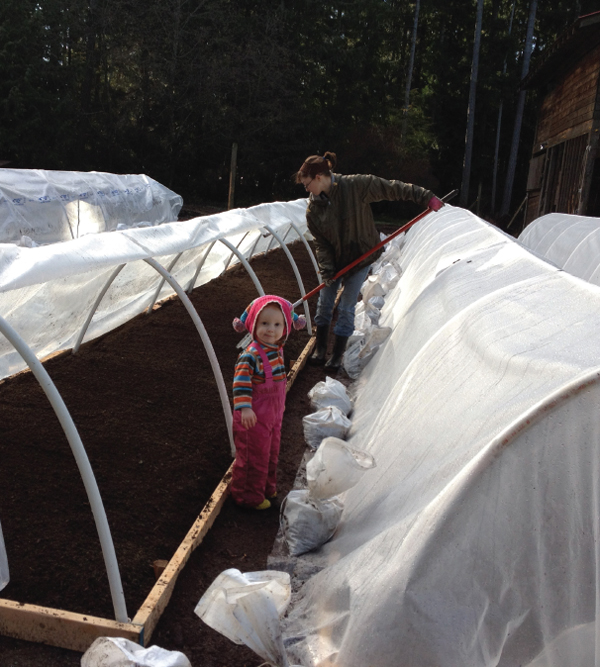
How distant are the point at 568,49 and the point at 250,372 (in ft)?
39.7

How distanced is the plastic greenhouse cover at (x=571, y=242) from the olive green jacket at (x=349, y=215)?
4.97 feet

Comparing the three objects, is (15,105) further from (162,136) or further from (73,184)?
(73,184)

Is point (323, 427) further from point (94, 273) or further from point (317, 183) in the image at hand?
point (94, 273)

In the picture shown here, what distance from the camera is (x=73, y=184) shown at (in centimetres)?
1230

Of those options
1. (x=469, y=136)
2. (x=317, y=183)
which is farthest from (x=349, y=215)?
(x=469, y=136)

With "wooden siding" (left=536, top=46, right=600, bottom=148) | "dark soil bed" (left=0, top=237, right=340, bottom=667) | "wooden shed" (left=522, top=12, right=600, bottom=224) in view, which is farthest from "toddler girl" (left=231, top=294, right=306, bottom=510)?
"wooden siding" (left=536, top=46, right=600, bottom=148)

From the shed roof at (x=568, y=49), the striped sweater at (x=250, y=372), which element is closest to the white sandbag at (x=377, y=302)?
the striped sweater at (x=250, y=372)

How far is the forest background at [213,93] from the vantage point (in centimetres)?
2106

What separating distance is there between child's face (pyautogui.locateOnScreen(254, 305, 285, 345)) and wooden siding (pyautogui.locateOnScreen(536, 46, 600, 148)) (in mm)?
9947

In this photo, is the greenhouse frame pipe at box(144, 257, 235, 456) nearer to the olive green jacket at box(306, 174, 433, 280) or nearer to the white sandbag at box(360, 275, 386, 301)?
the olive green jacket at box(306, 174, 433, 280)

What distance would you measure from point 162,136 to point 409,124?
37.2 ft

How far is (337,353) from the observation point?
5160mm

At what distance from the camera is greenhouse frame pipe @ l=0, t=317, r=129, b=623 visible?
2100 mm

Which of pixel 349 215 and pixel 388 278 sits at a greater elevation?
pixel 349 215
